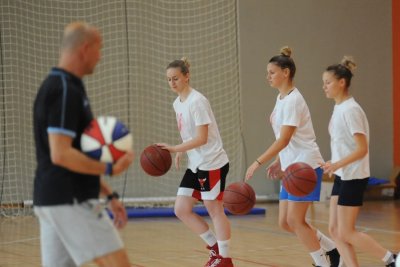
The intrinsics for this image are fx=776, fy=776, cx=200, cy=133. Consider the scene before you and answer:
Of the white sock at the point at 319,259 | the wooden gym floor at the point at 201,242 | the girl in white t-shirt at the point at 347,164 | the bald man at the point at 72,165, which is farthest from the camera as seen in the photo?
the wooden gym floor at the point at 201,242

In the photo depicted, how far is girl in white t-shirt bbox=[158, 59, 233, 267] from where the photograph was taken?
21.1 feet

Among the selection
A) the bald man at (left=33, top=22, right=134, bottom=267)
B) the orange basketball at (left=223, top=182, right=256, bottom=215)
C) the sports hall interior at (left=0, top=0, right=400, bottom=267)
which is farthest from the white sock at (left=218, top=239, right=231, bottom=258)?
the sports hall interior at (left=0, top=0, right=400, bottom=267)

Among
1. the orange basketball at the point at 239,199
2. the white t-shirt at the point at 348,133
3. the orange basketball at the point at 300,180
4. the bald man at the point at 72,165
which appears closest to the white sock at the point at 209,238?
the orange basketball at the point at 239,199

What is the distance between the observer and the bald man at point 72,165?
3.48m

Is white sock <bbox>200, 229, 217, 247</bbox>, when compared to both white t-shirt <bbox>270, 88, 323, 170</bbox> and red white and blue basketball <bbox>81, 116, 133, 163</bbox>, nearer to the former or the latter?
white t-shirt <bbox>270, 88, 323, 170</bbox>

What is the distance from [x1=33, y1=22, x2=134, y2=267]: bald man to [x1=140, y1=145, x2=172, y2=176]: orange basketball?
9.95 feet

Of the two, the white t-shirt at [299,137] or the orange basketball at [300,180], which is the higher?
the white t-shirt at [299,137]

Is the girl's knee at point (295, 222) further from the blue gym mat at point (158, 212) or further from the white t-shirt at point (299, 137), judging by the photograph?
the blue gym mat at point (158, 212)

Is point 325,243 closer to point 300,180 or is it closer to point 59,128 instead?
point 300,180

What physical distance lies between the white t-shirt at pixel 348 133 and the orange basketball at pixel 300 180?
8.3 inches

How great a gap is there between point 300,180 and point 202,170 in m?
1.08

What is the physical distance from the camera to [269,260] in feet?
23.4

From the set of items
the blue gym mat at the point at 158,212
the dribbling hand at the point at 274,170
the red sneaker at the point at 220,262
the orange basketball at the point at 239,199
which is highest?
the dribbling hand at the point at 274,170

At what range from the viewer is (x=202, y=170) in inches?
257
